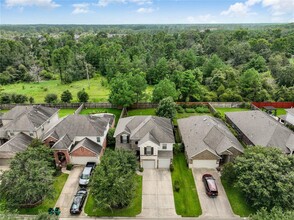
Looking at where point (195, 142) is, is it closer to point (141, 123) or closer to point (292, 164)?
point (141, 123)

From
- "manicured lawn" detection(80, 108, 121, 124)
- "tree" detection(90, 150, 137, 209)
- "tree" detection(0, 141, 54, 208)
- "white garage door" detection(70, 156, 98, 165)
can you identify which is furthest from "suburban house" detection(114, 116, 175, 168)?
"manicured lawn" detection(80, 108, 121, 124)

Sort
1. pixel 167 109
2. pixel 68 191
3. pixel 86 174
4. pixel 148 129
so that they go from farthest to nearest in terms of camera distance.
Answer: pixel 167 109
pixel 148 129
pixel 86 174
pixel 68 191

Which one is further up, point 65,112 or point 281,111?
point 65,112

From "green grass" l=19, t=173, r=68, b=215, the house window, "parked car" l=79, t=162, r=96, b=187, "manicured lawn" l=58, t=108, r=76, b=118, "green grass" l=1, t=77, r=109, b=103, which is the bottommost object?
"green grass" l=1, t=77, r=109, b=103

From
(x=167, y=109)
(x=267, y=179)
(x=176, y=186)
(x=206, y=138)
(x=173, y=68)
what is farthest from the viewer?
(x=173, y=68)

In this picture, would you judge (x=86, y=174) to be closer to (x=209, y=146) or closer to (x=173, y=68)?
(x=209, y=146)

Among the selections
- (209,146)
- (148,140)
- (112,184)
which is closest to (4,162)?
(112,184)

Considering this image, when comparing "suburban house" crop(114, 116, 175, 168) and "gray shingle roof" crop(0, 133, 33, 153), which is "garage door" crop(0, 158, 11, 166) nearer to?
"gray shingle roof" crop(0, 133, 33, 153)
